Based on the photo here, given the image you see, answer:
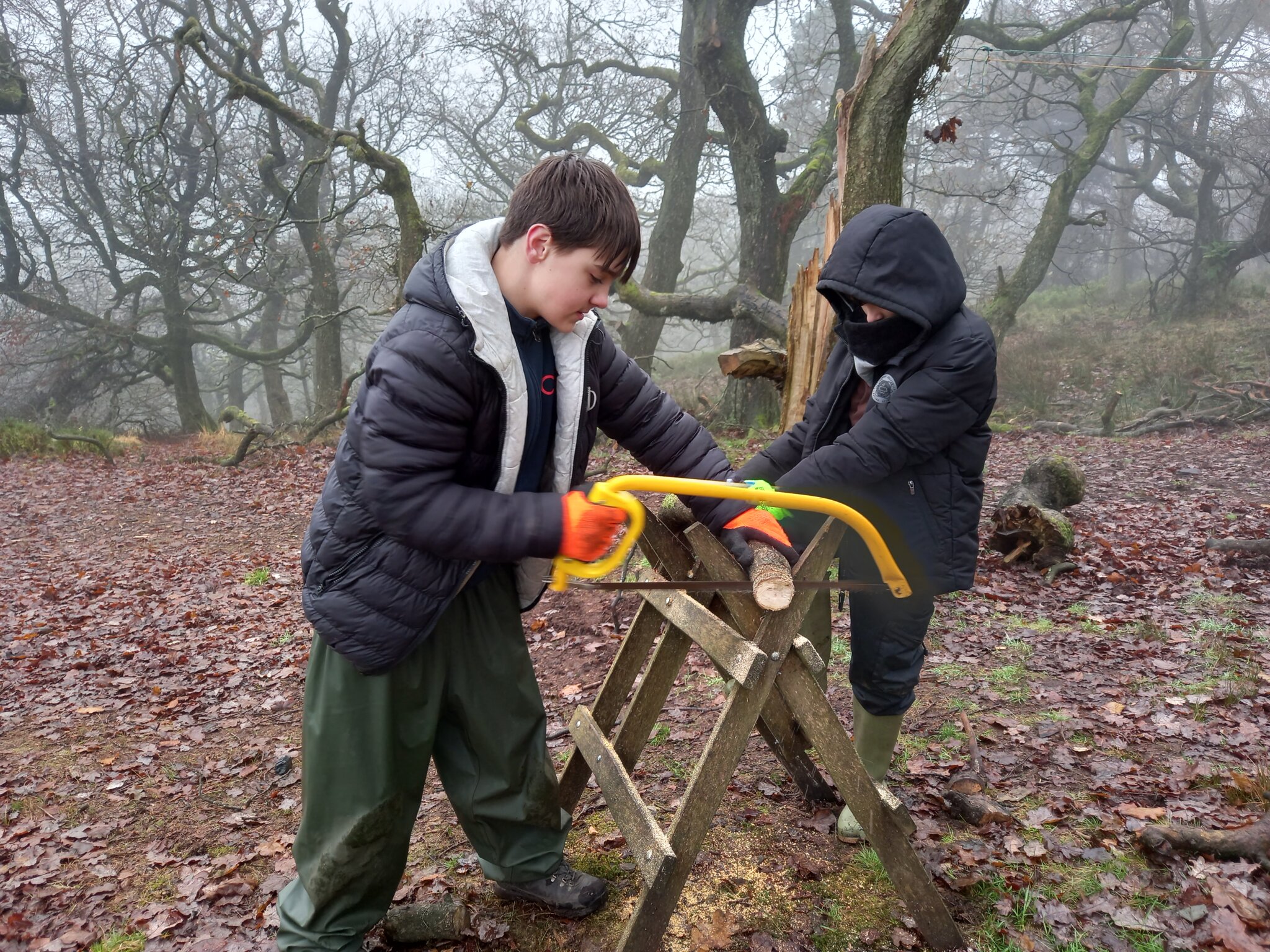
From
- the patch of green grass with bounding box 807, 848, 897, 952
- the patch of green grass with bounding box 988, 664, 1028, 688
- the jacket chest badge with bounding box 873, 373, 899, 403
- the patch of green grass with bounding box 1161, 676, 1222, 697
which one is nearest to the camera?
the patch of green grass with bounding box 807, 848, 897, 952

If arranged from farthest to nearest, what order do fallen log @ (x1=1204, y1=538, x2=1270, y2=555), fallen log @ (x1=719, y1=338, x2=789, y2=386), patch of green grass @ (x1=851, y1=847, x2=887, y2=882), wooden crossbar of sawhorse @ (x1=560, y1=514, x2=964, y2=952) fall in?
1. fallen log @ (x1=719, y1=338, x2=789, y2=386)
2. fallen log @ (x1=1204, y1=538, x2=1270, y2=555)
3. patch of green grass @ (x1=851, y1=847, x2=887, y2=882)
4. wooden crossbar of sawhorse @ (x1=560, y1=514, x2=964, y2=952)

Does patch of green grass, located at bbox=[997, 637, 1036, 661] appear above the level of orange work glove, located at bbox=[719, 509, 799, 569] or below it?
below

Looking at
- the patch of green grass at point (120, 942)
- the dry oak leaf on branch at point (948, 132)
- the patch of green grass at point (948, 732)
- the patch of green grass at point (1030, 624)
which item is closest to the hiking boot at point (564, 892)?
the patch of green grass at point (120, 942)

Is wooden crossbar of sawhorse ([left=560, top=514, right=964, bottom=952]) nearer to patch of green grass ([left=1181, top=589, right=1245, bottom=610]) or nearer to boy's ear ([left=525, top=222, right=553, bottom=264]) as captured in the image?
boy's ear ([left=525, top=222, right=553, bottom=264])

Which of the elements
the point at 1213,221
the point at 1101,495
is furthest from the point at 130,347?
the point at 1213,221

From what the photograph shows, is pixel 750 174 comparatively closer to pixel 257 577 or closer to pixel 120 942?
pixel 257 577

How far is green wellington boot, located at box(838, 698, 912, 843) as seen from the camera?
9.98 feet

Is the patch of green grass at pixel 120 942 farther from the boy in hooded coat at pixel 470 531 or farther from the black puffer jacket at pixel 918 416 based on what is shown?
the black puffer jacket at pixel 918 416

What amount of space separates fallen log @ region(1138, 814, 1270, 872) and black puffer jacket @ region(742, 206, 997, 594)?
1.09m

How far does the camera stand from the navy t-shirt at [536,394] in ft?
7.00

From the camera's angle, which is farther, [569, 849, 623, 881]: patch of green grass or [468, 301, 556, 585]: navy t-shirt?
[569, 849, 623, 881]: patch of green grass

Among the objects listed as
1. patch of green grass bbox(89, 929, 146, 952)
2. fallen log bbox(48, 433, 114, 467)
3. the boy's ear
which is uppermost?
the boy's ear

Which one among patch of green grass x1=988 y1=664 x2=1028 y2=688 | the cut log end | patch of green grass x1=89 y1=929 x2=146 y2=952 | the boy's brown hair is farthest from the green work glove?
patch of green grass x1=89 y1=929 x2=146 y2=952

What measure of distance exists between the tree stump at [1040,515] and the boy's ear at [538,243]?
5247mm
